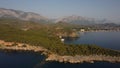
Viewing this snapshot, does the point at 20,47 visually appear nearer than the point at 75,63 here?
No

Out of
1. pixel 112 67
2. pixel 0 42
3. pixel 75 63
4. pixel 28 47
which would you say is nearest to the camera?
pixel 112 67

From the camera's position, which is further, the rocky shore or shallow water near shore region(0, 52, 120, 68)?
the rocky shore

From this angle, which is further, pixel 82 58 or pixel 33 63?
pixel 82 58

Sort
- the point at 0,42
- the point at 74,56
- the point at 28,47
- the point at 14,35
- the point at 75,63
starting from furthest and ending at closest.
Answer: the point at 14,35
the point at 0,42
the point at 28,47
the point at 74,56
the point at 75,63

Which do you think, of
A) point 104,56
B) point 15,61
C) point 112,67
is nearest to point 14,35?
point 15,61

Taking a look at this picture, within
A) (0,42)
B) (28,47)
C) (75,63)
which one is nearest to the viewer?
(75,63)

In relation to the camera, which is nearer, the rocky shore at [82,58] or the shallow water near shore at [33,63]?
the shallow water near shore at [33,63]

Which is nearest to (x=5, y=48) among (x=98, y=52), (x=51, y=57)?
(x=51, y=57)

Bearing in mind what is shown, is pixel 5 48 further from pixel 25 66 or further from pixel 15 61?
pixel 25 66

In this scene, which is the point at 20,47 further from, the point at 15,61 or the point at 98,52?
the point at 98,52
